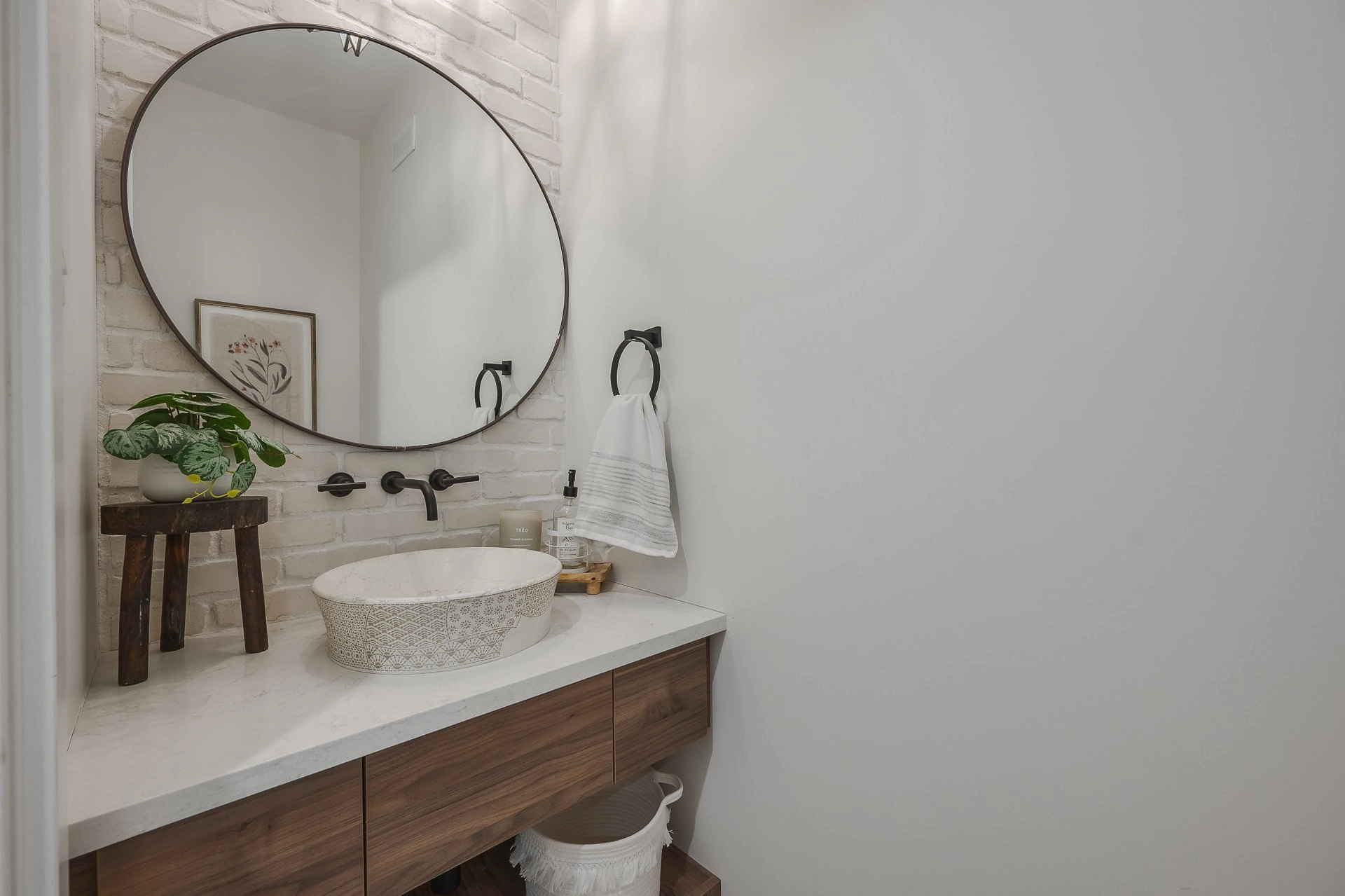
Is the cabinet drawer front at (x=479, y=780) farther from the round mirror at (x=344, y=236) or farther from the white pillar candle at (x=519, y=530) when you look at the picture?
the round mirror at (x=344, y=236)

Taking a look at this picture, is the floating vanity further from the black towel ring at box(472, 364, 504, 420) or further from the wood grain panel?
the black towel ring at box(472, 364, 504, 420)

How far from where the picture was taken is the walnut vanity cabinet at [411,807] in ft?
2.16

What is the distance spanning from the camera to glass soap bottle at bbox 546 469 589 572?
1.46 m

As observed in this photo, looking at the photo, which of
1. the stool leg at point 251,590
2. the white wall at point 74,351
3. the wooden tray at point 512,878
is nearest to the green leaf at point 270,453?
the stool leg at point 251,590

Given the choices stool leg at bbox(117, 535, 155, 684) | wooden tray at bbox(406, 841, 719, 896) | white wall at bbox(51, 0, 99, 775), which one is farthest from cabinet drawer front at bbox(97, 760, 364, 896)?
wooden tray at bbox(406, 841, 719, 896)

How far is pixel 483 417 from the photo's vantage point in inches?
58.3

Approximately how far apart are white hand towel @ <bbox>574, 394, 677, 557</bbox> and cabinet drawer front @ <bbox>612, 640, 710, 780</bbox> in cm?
22

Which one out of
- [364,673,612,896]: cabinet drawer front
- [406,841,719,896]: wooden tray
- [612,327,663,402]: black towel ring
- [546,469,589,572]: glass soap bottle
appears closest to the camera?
[364,673,612,896]: cabinet drawer front

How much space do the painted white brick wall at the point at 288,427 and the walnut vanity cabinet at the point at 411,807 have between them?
1.85 feet

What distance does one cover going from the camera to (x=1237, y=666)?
71 centimetres

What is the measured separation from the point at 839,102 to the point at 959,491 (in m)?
0.70

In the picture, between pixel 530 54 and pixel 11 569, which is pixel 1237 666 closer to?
pixel 11 569

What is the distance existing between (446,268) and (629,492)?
704 mm

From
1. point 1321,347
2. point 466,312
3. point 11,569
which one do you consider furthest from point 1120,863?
point 466,312
